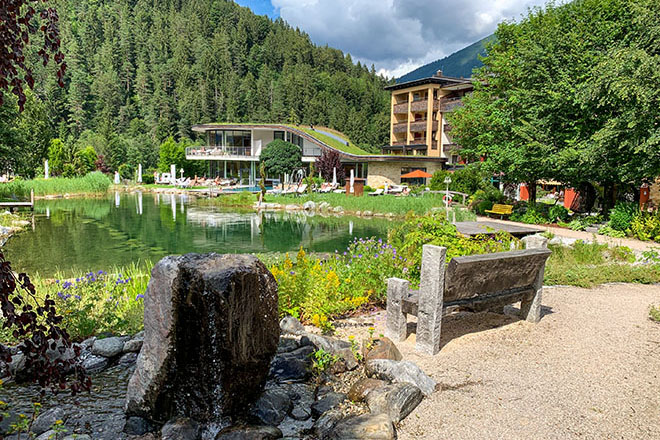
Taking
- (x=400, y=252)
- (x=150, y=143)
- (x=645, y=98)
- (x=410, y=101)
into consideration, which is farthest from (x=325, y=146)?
(x=400, y=252)

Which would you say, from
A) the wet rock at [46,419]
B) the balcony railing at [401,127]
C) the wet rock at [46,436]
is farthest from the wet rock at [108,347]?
the balcony railing at [401,127]

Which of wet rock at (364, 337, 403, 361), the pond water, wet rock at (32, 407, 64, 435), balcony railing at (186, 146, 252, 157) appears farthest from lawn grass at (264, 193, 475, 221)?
wet rock at (32, 407, 64, 435)

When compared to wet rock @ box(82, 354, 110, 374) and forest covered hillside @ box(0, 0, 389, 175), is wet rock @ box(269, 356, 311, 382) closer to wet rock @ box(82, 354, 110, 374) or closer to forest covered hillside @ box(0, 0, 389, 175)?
wet rock @ box(82, 354, 110, 374)

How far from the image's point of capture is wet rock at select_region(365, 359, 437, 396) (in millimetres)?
3711

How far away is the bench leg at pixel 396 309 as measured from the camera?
480cm

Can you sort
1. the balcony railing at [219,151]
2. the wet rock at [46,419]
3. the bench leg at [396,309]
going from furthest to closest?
the balcony railing at [219,151] → the bench leg at [396,309] → the wet rock at [46,419]

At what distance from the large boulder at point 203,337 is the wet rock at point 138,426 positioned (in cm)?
5

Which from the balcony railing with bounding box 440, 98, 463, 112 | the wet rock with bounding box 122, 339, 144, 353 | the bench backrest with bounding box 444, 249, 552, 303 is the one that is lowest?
the wet rock with bounding box 122, 339, 144, 353

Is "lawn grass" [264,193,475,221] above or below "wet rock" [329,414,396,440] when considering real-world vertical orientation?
above

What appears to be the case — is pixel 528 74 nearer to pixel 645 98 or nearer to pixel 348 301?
pixel 645 98

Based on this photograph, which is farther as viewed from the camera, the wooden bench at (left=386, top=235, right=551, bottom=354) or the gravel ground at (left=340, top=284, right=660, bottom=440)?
the wooden bench at (left=386, top=235, right=551, bottom=354)

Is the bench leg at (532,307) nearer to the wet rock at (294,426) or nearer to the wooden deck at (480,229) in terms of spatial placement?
the wet rock at (294,426)

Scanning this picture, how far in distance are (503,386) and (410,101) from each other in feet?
138

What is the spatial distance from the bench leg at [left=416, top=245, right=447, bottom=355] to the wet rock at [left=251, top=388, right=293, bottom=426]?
1.52m
